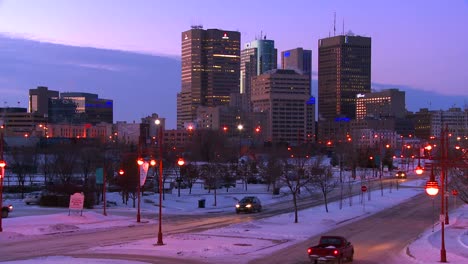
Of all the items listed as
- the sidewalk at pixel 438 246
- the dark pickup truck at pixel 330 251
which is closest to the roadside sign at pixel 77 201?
the dark pickup truck at pixel 330 251

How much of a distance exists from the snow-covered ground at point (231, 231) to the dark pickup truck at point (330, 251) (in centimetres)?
350

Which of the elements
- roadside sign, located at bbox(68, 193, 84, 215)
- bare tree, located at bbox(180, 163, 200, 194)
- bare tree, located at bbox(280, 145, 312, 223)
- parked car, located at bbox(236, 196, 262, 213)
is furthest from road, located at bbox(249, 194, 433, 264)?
bare tree, located at bbox(180, 163, 200, 194)

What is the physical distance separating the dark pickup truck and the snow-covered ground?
3.50 metres

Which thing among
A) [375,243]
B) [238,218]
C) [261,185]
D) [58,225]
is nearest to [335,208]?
[238,218]

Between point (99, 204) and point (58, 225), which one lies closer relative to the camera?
point (58, 225)

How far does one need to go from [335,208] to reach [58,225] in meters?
29.6

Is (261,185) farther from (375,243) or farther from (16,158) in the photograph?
(375,243)

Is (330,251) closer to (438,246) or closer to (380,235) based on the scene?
(438,246)

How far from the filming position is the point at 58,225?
4628 centimetres

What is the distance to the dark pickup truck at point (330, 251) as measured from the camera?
1212 inches

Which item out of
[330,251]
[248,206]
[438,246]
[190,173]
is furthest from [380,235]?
[190,173]

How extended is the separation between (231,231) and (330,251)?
15.6 metres

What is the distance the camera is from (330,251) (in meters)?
30.8

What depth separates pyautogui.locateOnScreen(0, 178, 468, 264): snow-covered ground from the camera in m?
34.8
